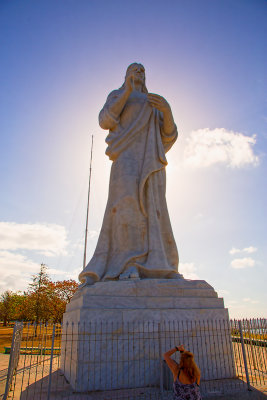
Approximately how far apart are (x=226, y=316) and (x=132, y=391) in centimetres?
261

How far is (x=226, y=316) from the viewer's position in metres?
6.56

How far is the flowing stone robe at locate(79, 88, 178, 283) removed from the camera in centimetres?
719

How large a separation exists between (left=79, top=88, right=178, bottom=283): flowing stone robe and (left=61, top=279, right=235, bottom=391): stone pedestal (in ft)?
2.44

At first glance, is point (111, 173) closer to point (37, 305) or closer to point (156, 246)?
point (156, 246)

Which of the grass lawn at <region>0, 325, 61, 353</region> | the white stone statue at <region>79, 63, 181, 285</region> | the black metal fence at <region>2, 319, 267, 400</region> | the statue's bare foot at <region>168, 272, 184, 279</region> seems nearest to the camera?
the black metal fence at <region>2, 319, 267, 400</region>

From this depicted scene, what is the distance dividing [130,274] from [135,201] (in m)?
1.94

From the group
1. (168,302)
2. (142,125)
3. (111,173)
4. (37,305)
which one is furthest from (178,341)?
(37,305)

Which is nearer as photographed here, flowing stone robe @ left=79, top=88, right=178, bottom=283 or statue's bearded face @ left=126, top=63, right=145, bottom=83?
flowing stone robe @ left=79, top=88, right=178, bottom=283

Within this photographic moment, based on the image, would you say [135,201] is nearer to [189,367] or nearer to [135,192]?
[135,192]

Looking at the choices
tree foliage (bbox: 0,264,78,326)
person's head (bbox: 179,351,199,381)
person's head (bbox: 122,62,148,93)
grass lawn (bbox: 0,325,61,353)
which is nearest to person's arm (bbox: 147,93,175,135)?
person's head (bbox: 122,62,148,93)

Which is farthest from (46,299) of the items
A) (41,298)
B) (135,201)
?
(135,201)

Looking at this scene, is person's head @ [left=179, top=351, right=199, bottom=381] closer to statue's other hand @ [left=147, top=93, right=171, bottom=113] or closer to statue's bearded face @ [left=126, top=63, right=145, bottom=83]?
statue's other hand @ [left=147, top=93, right=171, bottom=113]

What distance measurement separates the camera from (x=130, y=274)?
668 centimetres

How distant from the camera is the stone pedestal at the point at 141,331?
546 centimetres
